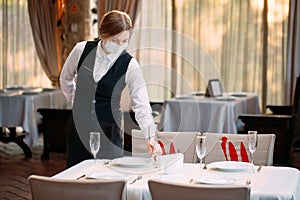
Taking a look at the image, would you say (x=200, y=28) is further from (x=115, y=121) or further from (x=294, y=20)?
(x=115, y=121)

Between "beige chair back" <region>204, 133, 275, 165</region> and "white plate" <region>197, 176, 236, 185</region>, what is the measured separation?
70 cm

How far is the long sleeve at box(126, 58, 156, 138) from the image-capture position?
A: 333 cm

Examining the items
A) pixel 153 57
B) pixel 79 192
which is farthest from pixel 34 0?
pixel 79 192

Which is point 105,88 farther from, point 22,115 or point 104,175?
point 22,115

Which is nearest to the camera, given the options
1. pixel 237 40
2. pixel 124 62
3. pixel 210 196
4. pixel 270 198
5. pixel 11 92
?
pixel 210 196

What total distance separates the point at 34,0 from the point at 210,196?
6.86 meters

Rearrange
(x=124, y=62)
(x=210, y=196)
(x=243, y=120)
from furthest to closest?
(x=243, y=120)
(x=124, y=62)
(x=210, y=196)

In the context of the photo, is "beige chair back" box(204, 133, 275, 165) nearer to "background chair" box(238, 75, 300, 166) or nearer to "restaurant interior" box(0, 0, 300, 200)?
"restaurant interior" box(0, 0, 300, 200)

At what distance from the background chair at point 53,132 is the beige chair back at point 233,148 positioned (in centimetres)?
323

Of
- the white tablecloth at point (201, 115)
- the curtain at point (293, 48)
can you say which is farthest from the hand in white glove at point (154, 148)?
the curtain at point (293, 48)

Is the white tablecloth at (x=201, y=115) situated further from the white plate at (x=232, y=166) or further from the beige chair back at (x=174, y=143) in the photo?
the white plate at (x=232, y=166)

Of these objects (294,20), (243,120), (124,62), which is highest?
(294,20)

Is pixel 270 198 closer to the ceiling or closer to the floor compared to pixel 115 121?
closer to the floor

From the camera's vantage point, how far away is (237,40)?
804 cm
